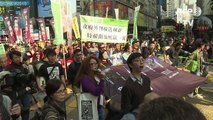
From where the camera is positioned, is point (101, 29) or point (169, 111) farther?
point (101, 29)

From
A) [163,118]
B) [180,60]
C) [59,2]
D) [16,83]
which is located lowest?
[180,60]

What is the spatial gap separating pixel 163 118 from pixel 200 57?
8.73 metres

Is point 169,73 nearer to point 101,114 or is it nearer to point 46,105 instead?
point 101,114

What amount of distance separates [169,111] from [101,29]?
28.5ft

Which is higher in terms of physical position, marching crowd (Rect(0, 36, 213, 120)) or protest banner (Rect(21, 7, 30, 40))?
protest banner (Rect(21, 7, 30, 40))

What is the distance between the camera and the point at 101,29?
9.87 meters

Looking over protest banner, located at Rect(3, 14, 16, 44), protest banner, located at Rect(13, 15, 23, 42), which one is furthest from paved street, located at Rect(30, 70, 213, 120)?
protest banner, located at Rect(13, 15, 23, 42)

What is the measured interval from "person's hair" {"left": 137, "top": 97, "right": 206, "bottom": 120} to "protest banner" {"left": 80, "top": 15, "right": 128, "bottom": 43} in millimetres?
8328

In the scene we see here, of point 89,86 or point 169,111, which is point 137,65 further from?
point 169,111

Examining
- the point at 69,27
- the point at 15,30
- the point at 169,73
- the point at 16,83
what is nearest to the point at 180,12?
the point at 15,30

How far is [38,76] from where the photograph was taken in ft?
20.9

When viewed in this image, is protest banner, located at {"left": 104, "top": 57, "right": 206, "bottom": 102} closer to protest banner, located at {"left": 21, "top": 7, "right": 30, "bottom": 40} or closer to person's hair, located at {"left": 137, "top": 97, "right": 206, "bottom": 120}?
person's hair, located at {"left": 137, "top": 97, "right": 206, "bottom": 120}

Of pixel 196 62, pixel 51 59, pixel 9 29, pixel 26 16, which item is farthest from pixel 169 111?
pixel 26 16

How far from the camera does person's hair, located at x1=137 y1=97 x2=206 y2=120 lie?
1230mm
